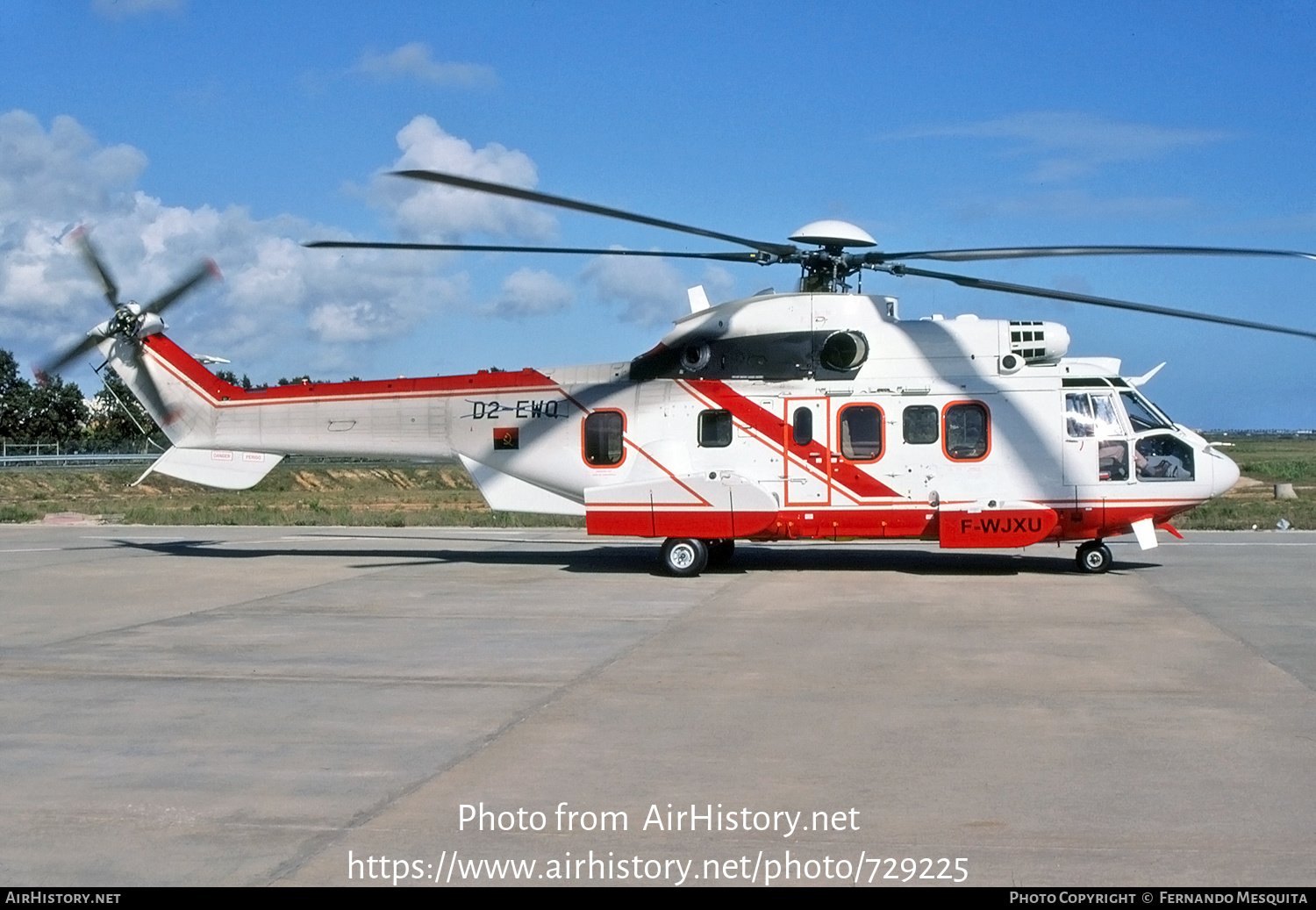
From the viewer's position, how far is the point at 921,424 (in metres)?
15.6

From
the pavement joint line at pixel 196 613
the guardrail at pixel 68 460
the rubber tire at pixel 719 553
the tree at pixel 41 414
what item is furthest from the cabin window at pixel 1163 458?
the tree at pixel 41 414

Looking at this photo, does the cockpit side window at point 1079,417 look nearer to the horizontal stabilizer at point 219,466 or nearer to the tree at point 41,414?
the horizontal stabilizer at point 219,466

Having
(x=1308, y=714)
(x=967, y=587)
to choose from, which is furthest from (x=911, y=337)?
(x=1308, y=714)

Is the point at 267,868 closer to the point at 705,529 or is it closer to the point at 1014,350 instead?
the point at 705,529

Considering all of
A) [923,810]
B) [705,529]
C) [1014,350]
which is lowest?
[923,810]

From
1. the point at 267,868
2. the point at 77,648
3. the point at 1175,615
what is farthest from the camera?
the point at 1175,615

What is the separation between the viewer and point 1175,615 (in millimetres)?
12078

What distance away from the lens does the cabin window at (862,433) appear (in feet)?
51.5

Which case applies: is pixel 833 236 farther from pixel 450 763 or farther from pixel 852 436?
pixel 450 763

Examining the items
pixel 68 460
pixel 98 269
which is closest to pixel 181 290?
pixel 98 269

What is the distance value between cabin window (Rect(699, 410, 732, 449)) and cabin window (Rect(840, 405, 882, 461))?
1482 mm

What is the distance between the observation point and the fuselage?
1537cm

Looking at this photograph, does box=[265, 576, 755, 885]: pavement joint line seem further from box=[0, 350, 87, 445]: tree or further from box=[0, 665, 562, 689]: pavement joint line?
box=[0, 350, 87, 445]: tree
